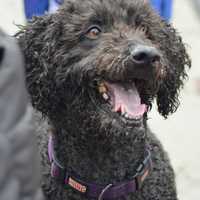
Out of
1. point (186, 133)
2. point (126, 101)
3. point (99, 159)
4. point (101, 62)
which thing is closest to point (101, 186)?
point (99, 159)

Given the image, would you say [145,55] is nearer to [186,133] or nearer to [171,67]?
[171,67]

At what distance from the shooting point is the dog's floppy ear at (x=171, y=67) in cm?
349

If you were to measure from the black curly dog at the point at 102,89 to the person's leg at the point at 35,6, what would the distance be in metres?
0.85

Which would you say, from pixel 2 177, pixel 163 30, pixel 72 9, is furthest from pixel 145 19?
pixel 2 177

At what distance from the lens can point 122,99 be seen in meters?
3.13

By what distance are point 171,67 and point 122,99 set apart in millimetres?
484

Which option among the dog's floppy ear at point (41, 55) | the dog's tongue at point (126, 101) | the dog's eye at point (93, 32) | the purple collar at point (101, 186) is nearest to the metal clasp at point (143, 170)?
the purple collar at point (101, 186)

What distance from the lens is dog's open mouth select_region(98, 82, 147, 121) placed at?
10.2ft

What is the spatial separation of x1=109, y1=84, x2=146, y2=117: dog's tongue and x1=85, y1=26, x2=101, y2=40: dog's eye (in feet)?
0.93

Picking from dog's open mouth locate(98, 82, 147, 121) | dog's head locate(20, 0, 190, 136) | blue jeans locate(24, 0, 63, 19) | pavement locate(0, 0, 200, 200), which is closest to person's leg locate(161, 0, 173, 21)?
pavement locate(0, 0, 200, 200)

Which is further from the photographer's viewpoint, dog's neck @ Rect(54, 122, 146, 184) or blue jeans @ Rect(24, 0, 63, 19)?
blue jeans @ Rect(24, 0, 63, 19)

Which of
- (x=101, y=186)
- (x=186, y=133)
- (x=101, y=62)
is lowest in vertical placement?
(x=186, y=133)

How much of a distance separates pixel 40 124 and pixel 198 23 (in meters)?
4.66

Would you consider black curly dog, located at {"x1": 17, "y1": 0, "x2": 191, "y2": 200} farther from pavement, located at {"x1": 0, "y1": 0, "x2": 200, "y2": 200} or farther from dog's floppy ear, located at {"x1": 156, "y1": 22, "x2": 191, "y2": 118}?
pavement, located at {"x1": 0, "y1": 0, "x2": 200, "y2": 200}
